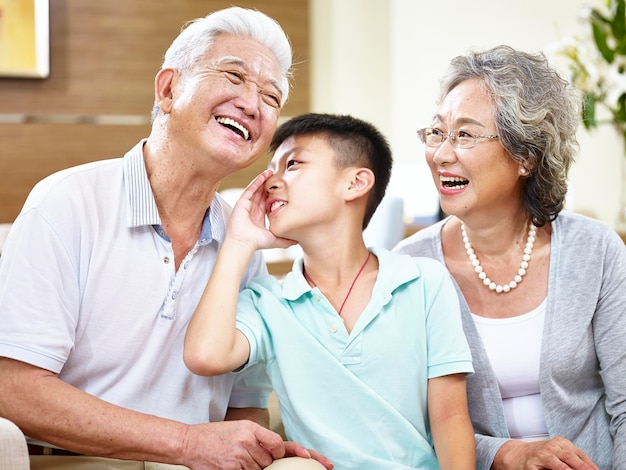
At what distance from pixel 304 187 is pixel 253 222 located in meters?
0.14

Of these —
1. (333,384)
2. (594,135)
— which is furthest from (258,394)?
(594,135)

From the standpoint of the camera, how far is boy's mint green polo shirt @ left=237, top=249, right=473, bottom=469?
5.64ft

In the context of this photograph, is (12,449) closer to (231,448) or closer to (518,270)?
(231,448)

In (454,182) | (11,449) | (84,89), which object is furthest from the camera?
(84,89)

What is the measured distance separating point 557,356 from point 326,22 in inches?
144

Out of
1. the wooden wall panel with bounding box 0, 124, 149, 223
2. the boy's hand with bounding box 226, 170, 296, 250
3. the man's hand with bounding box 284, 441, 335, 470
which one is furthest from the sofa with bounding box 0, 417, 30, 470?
the wooden wall panel with bounding box 0, 124, 149, 223

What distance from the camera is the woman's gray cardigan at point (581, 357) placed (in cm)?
188

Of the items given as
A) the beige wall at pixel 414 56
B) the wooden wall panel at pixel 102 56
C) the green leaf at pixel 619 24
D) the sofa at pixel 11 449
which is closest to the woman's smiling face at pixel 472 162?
the sofa at pixel 11 449

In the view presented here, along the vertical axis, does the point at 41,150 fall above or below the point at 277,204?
above

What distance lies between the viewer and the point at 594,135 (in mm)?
5047

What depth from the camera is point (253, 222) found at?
1.86m

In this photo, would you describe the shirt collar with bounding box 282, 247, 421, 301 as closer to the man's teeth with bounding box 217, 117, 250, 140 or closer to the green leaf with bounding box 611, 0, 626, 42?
the man's teeth with bounding box 217, 117, 250, 140

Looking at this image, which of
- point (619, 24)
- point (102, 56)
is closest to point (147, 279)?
point (102, 56)

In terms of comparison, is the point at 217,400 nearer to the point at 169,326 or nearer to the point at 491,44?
the point at 169,326
